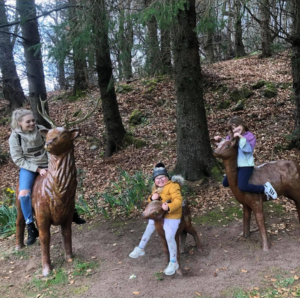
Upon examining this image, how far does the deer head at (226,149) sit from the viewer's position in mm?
3955

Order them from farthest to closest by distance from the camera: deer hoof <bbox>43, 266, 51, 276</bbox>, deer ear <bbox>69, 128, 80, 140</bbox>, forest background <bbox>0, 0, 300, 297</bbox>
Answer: forest background <bbox>0, 0, 300, 297</bbox> → deer hoof <bbox>43, 266, 51, 276</bbox> → deer ear <bbox>69, 128, 80, 140</bbox>

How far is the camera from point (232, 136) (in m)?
4.05

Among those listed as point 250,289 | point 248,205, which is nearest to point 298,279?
point 250,289

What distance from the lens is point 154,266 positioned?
3959 millimetres

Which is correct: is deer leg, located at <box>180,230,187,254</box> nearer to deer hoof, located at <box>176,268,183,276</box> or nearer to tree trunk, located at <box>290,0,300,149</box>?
deer hoof, located at <box>176,268,183,276</box>

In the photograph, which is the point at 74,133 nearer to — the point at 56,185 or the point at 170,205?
the point at 56,185

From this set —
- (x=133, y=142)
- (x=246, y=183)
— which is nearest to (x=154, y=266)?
(x=246, y=183)

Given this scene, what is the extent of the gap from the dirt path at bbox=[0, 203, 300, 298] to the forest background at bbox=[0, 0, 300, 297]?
18 cm

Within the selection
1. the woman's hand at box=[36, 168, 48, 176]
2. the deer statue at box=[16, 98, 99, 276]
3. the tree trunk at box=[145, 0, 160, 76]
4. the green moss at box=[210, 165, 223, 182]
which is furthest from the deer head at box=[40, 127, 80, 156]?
the tree trunk at box=[145, 0, 160, 76]

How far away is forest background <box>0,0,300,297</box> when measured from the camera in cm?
589

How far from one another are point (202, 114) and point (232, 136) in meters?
2.33

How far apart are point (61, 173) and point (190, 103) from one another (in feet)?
11.3

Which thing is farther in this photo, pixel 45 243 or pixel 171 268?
pixel 45 243

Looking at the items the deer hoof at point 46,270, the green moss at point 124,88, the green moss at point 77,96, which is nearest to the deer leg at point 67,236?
the deer hoof at point 46,270
